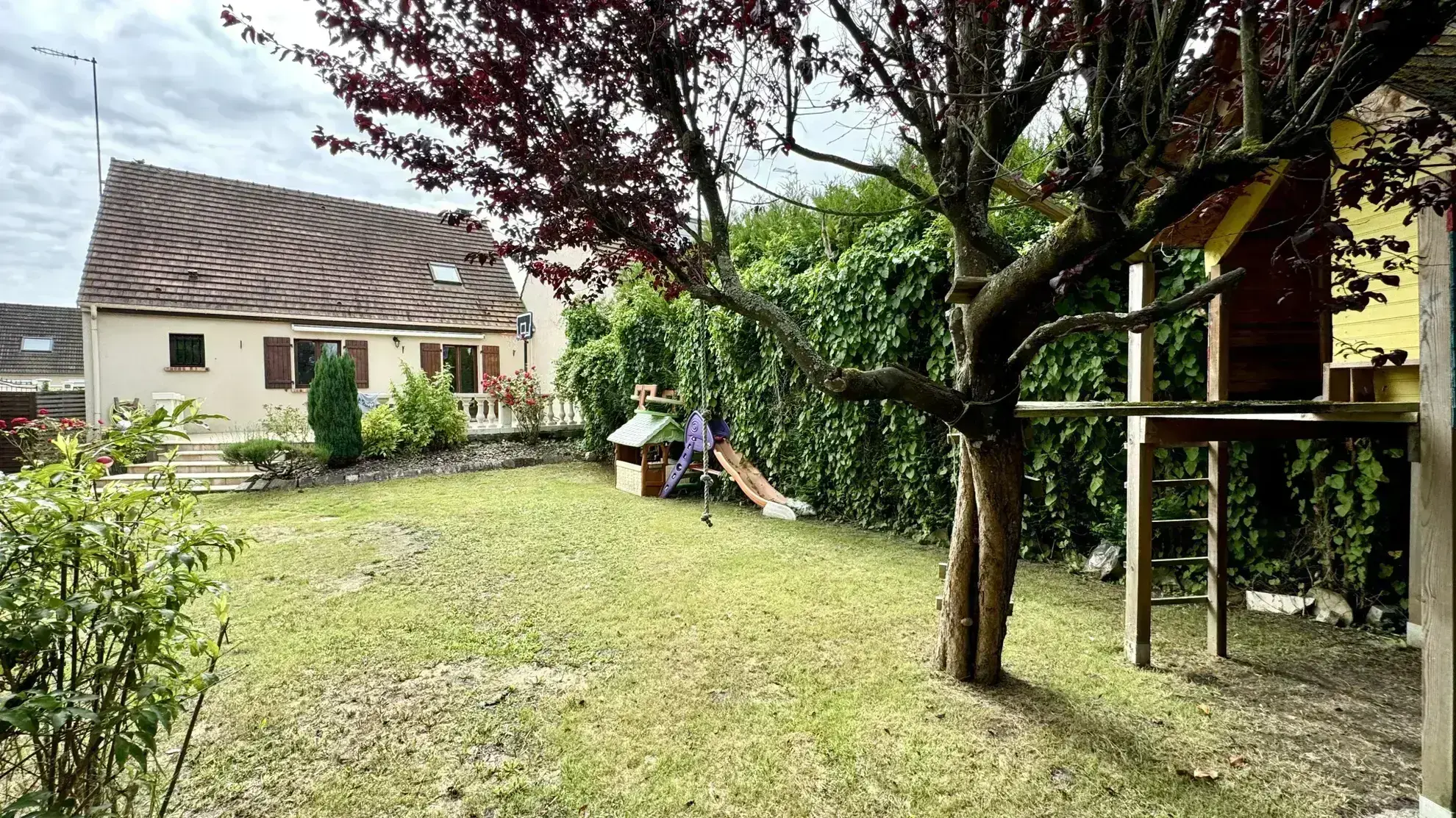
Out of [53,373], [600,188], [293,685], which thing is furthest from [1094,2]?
[53,373]

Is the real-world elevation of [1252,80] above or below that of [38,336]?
below

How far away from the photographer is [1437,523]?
1.96 metres

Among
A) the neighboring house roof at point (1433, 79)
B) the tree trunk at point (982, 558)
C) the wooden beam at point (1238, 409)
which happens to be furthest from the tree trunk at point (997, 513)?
the neighboring house roof at point (1433, 79)

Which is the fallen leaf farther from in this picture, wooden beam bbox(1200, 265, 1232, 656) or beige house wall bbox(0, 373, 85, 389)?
beige house wall bbox(0, 373, 85, 389)

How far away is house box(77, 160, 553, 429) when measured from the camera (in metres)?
12.8

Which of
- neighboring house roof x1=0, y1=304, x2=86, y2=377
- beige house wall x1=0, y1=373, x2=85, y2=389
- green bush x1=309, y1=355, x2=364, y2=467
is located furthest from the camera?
neighboring house roof x1=0, y1=304, x2=86, y2=377

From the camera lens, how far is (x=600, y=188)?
2771 mm

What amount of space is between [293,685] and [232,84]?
2965cm

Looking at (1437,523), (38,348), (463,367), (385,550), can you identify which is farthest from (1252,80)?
(38,348)

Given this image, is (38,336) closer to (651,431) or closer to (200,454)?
(200,454)

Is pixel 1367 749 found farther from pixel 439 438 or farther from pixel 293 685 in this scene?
pixel 439 438

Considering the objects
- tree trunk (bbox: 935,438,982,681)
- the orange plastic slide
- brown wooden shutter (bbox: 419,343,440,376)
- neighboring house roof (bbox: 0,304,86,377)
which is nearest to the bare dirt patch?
the orange plastic slide

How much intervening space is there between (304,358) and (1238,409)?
17452 mm

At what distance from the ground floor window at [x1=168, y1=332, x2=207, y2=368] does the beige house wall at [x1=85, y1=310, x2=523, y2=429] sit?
8cm
